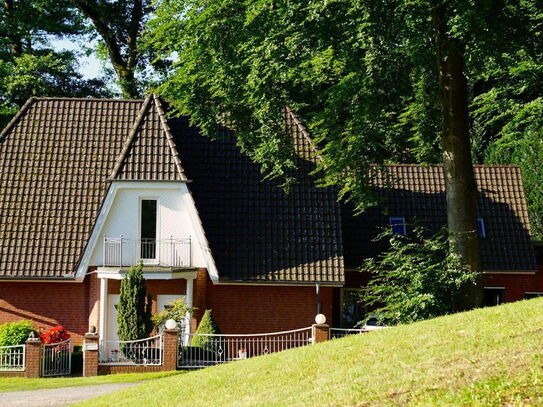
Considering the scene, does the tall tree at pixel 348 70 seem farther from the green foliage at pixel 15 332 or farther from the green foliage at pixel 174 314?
the green foliage at pixel 15 332

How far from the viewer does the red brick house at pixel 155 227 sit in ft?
87.8

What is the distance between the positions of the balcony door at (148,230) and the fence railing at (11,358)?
5.06 meters

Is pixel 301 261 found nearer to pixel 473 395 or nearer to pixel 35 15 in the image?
pixel 473 395

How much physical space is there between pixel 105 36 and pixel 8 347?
84.5 feet

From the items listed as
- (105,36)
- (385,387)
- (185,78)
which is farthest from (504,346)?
(105,36)

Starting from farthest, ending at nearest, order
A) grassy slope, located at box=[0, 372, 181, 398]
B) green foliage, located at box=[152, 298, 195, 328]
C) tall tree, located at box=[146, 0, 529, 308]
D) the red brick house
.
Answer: the red brick house → green foliage, located at box=[152, 298, 195, 328] → grassy slope, located at box=[0, 372, 181, 398] → tall tree, located at box=[146, 0, 529, 308]

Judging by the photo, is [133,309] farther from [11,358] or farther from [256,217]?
[256,217]

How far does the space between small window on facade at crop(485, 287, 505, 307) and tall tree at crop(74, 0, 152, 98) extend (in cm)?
2158

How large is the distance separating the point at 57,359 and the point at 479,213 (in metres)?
16.8

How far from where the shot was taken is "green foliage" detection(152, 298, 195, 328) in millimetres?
25359

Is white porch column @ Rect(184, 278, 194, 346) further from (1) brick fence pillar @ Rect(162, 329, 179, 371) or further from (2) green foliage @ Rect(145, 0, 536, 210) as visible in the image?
(2) green foliage @ Rect(145, 0, 536, 210)

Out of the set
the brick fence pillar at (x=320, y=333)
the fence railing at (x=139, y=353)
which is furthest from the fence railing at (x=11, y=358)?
the brick fence pillar at (x=320, y=333)

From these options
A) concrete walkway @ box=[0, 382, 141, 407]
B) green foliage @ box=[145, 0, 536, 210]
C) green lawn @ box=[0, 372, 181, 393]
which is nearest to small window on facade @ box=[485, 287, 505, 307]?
green foliage @ box=[145, 0, 536, 210]

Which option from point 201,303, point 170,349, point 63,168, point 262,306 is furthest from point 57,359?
point 63,168
